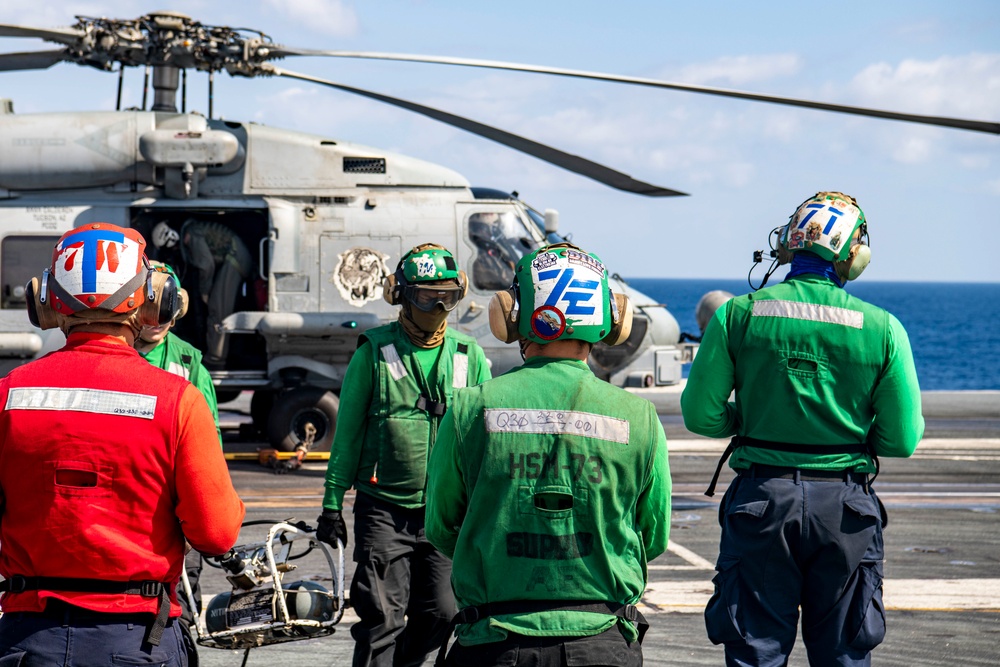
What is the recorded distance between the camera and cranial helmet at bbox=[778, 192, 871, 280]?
4.79 meters

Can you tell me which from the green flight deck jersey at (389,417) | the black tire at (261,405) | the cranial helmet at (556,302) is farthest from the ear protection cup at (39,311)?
the black tire at (261,405)

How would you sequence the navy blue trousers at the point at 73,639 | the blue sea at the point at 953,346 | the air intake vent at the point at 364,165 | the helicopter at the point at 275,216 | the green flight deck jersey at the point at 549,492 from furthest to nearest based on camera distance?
the blue sea at the point at 953,346 → the air intake vent at the point at 364,165 → the helicopter at the point at 275,216 → the green flight deck jersey at the point at 549,492 → the navy blue trousers at the point at 73,639

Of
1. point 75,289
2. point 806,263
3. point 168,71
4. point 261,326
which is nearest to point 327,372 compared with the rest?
point 261,326

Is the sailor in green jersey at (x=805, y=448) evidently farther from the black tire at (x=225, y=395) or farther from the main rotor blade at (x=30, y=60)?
the black tire at (x=225, y=395)

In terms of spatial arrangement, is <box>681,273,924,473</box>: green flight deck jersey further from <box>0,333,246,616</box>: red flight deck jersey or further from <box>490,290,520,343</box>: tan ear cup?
<box>0,333,246,616</box>: red flight deck jersey

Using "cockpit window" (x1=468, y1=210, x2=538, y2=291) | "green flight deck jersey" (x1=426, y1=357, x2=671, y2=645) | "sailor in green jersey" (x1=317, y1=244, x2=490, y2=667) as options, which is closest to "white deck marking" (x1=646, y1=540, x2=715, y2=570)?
"sailor in green jersey" (x1=317, y1=244, x2=490, y2=667)

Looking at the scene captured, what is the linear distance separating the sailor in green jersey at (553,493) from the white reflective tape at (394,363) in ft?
6.55

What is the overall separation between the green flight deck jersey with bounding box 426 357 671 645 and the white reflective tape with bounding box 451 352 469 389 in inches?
83.9

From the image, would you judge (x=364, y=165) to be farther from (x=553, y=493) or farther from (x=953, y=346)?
(x=953, y=346)

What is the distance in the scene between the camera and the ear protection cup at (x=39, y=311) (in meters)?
3.47

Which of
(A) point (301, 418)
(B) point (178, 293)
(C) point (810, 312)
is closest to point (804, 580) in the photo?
(C) point (810, 312)

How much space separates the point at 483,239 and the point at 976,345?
86502mm

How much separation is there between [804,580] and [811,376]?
768mm

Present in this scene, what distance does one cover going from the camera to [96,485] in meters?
3.26
